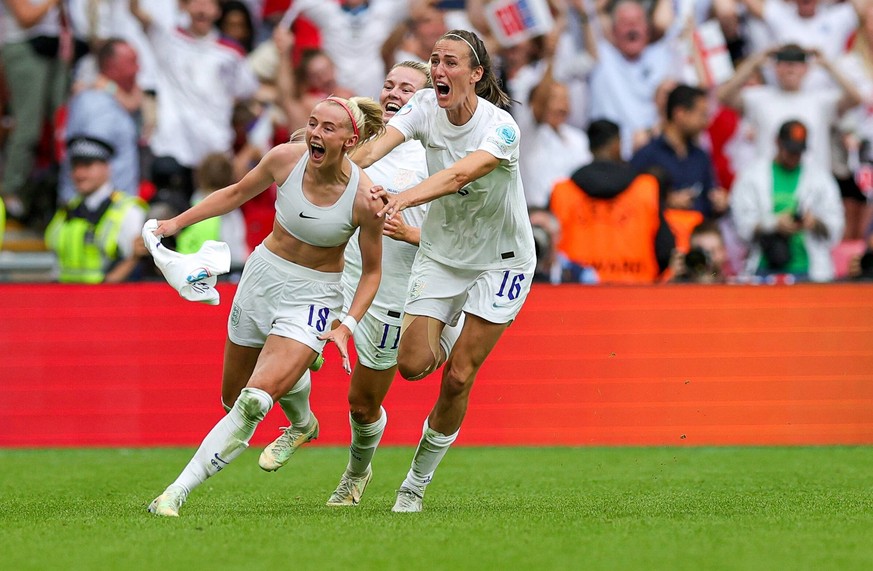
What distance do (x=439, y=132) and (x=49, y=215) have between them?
727cm

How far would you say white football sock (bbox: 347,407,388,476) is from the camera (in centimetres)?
874

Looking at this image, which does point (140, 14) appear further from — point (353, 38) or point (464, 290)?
point (464, 290)

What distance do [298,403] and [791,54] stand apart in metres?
7.91

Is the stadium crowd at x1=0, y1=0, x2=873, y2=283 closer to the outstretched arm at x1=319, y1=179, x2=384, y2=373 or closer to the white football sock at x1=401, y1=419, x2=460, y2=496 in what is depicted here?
the white football sock at x1=401, y1=419, x2=460, y2=496

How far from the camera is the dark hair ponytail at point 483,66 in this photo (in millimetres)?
7977

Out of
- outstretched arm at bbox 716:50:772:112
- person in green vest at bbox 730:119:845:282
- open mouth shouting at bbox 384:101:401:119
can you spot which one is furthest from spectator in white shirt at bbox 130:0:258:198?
open mouth shouting at bbox 384:101:401:119

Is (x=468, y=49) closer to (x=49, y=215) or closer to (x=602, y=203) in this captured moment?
(x=602, y=203)

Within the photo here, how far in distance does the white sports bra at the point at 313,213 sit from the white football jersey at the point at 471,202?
0.59m

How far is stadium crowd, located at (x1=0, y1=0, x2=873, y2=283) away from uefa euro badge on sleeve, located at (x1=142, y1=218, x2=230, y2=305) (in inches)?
224

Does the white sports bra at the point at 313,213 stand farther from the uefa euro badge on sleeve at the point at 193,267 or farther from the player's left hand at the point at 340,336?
the player's left hand at the point at 340,336

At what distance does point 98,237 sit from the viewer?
1328 cm

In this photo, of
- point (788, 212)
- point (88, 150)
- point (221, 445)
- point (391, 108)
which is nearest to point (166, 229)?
point (221, 445)

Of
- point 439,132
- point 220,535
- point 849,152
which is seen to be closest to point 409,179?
point 439,132

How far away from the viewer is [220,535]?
6891 millimetres
